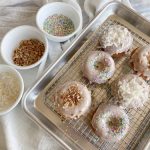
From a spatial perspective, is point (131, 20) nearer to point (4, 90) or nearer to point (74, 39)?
point (74, 39)

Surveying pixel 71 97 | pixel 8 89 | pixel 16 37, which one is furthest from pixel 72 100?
pixel 16 37

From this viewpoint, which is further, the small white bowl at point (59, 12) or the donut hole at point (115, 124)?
the small white bowl at point (59, 12)

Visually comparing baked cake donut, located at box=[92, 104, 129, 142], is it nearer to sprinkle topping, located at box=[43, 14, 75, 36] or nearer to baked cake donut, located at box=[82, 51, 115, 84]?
baked cake donut, located at box=[82, 51, 115, 84]

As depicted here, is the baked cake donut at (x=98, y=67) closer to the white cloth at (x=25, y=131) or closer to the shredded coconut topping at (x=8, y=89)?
the white cloth at (x=25, y=131)

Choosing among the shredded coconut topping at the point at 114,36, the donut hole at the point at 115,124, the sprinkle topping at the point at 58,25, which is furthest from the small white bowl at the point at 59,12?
the donut hole at the point at 115,124

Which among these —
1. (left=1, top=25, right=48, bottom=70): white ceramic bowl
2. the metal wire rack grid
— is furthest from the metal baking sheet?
(left=1, top=25, right=48, bottom=70): white ceramic bowl

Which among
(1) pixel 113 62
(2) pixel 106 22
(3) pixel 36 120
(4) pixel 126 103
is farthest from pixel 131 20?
(3) pixel 36 120
